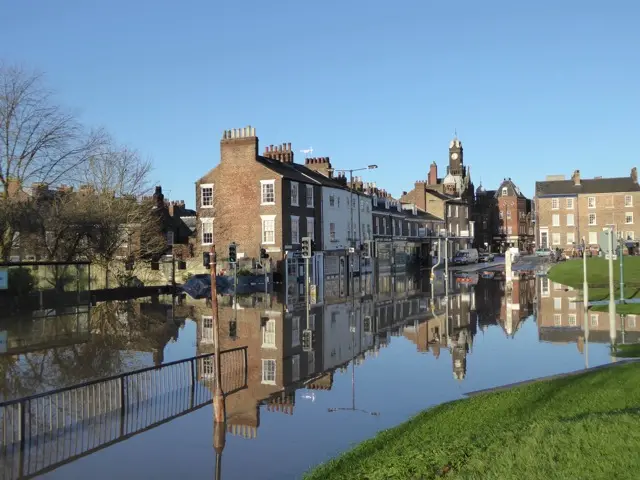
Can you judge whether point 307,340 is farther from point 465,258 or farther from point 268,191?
point 465,258

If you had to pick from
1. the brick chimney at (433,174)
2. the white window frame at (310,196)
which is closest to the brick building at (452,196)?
the brick chimney at (433,174)

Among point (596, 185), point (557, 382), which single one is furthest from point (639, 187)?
point (557, 382)

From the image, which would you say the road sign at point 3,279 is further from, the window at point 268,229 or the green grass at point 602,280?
the green grass at point 602,280

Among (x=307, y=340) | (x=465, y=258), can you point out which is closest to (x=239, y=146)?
(x=307, y=340)

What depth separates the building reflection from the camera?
20.3 metres

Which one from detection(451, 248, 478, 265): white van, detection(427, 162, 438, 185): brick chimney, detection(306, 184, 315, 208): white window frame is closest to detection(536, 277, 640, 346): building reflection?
detection(306, 184, 315, 208): white window frame

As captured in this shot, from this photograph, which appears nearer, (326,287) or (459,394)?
(459,394)

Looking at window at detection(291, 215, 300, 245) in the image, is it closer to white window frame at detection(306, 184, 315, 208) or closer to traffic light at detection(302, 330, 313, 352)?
white window frame at detection(306, 184, 315, 208)

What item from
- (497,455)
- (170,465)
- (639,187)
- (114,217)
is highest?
(639,187)

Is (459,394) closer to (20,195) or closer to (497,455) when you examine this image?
(497,455)

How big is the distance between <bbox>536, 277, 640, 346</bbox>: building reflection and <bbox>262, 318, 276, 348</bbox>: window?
921cm

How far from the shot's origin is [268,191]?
166 feet

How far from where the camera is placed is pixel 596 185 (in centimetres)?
10088

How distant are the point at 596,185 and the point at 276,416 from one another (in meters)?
101
